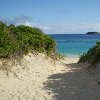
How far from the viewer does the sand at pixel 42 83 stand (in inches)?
483

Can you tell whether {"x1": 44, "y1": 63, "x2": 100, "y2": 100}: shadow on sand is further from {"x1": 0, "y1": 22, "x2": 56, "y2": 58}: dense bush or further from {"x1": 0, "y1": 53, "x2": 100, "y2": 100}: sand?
{"x1": 0, "y1": 22, "x2": 56, "y2": 58}: dense bush

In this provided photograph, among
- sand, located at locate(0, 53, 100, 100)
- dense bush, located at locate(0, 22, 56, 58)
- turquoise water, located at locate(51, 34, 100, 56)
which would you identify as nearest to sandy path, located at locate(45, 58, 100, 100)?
sand, located at locate(0, 53, 100, 100)

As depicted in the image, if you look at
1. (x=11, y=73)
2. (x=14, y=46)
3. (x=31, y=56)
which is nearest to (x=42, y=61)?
(x=31, y=56)

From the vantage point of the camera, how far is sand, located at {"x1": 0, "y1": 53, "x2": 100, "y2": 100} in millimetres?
12266

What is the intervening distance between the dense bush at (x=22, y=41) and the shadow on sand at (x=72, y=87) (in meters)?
2.23

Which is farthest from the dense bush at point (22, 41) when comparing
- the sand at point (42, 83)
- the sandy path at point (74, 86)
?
the sandy path at point (74, 86)

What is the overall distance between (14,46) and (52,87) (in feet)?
11.4

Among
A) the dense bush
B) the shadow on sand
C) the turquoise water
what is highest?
the dense bush

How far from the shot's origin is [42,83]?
14328 mm

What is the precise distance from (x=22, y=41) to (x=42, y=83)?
397 centimetres

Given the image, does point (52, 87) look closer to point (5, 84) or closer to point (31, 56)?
point (5, 84)

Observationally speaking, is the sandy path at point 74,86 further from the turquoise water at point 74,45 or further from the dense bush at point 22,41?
the turquoise water at point 74,45

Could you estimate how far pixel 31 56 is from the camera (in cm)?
1788

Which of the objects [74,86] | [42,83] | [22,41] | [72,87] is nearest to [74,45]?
[22,41]
